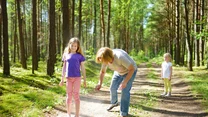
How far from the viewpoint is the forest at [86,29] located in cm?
1452

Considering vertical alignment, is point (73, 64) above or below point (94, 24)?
below

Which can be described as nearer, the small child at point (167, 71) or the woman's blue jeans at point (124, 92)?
the woman's blue jeans at point (124, 92)

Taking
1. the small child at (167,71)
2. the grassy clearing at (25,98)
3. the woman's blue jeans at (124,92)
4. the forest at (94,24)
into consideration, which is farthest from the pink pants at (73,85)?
the forest at (94,24)

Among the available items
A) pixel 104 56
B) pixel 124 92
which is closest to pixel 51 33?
pixel 124 92

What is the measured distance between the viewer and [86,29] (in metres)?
42.4

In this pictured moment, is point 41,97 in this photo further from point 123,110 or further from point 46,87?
point 123,110

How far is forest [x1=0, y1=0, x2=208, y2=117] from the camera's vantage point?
1452 cm

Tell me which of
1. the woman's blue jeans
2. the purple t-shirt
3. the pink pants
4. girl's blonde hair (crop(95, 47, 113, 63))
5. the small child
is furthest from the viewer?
the small child

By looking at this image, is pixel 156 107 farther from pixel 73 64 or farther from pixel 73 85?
pixel 73 64

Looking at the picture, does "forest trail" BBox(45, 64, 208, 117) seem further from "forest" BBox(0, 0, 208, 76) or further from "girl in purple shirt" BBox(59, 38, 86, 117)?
"forest" BBox(0, 0, 208, 76)

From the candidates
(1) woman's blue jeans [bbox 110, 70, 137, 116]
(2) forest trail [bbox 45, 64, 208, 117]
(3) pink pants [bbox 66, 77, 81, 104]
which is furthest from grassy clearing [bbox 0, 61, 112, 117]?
(1) woman's blue jeans [bbox 110, 70, 137, 116]

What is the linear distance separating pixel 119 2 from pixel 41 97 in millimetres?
35800

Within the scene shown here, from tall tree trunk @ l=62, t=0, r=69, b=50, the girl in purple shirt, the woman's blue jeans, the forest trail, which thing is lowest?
the forest trail

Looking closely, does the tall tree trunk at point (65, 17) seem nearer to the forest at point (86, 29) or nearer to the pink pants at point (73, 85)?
the forest at point (86, 29)
